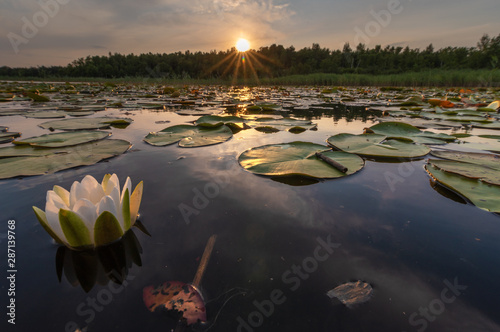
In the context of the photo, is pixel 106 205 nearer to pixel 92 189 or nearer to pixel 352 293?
pixel 92 189

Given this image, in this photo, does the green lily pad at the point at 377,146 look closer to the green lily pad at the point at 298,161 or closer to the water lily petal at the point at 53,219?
the green lily pad at the point at 298,161

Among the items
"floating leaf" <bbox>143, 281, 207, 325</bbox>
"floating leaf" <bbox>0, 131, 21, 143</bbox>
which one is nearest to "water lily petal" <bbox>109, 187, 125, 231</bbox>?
"floating leaf" <bbox>143, 281, 207, 325</bbox>

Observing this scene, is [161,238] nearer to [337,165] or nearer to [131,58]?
[337,165]

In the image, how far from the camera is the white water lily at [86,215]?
2.77 feet

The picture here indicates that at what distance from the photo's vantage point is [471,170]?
Answer: 1558 mm

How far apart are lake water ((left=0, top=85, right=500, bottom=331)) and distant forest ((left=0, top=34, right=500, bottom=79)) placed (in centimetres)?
2700

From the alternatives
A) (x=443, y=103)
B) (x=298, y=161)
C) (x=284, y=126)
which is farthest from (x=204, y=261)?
(x=443, y=103)

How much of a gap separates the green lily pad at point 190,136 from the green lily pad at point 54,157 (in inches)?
14.5

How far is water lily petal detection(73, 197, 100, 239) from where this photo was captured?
2.91ft

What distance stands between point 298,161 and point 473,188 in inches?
42.9

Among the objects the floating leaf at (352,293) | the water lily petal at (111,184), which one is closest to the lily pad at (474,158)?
the floating leaf at (352,293)

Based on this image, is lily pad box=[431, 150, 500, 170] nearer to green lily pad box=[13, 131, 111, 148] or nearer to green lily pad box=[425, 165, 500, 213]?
green lily pad box=[425, 165, 500, 213]

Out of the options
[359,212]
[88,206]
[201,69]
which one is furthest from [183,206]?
[201,69]

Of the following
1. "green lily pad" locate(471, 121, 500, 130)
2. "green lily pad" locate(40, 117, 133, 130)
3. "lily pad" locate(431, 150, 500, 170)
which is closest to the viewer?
"lily pad" locate(431, 150, 500, 170)
